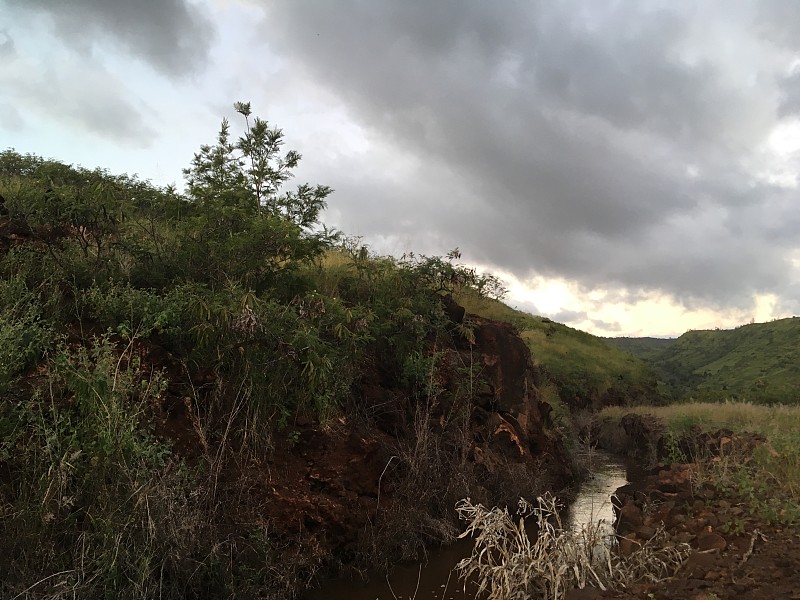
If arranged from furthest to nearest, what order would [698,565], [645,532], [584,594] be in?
[645,532] < [698,565] < [584,594]

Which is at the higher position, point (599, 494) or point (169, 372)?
point (169, 372)

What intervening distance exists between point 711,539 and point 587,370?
112ft

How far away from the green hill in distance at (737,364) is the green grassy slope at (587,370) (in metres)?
3.25

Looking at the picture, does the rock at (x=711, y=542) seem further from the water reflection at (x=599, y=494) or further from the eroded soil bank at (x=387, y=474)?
the eroded soil bank at (x=387, y=474)

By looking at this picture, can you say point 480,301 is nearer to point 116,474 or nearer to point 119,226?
point 119,226

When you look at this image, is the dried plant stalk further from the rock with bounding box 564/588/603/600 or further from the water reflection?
the water reflection

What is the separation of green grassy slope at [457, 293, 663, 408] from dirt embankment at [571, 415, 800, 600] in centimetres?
1919

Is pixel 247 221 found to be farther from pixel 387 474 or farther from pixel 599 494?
pixel 599 494

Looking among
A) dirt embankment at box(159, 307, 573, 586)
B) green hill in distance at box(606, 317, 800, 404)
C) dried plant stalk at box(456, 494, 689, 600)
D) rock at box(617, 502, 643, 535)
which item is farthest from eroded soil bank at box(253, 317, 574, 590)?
green hill in distance at box(606, 317, 800, 404)

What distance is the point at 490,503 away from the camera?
884cm

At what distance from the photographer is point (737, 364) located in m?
54.2

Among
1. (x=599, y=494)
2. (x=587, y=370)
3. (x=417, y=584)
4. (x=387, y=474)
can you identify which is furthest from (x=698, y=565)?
(x=587, y=370)

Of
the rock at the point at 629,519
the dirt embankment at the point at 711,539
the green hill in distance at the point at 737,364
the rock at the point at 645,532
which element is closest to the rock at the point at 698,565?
the dirt embankment at the point at 711,539

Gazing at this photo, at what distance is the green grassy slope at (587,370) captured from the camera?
1329 inches
